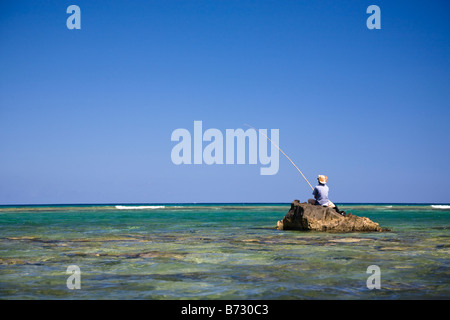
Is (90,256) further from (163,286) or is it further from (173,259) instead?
(163,286)

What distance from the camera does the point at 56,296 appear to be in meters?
5.38

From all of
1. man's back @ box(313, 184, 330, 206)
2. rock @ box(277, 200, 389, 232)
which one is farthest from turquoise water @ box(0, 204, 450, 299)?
man's back @ box(313, 184, 330, 206)
